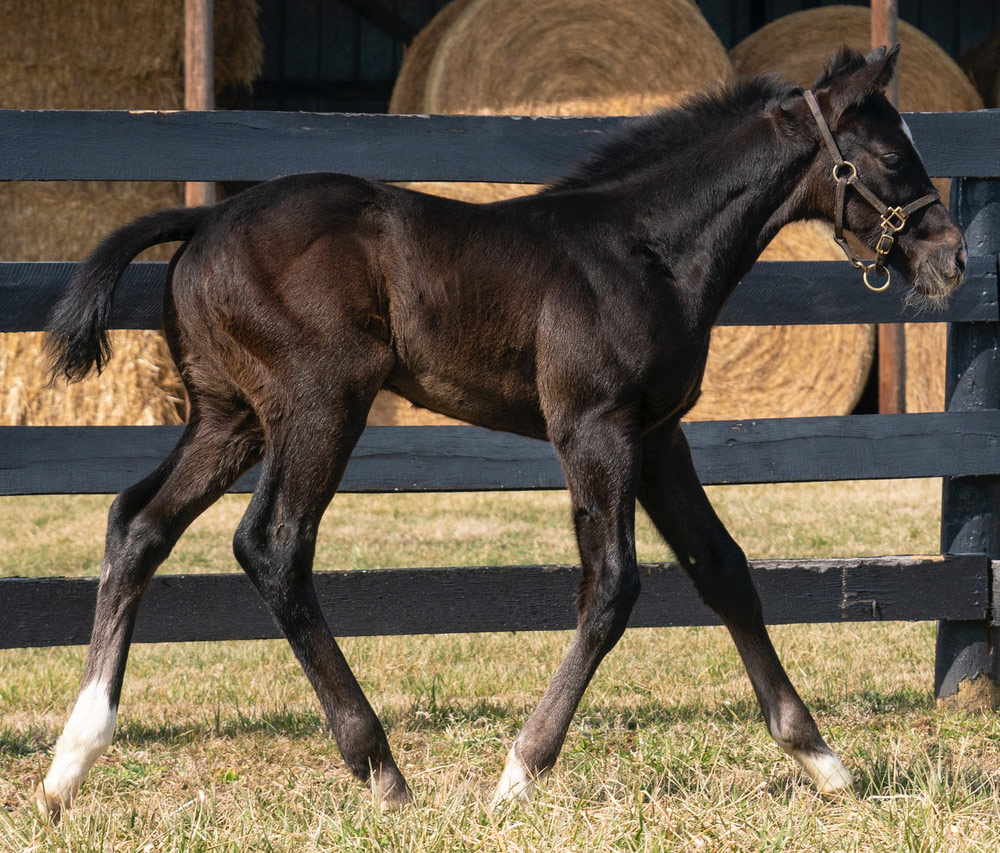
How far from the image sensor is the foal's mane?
326cm

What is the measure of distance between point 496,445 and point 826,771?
133 centimetres

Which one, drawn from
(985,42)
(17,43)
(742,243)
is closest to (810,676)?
(742,243)

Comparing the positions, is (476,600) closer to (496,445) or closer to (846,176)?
(496,445)

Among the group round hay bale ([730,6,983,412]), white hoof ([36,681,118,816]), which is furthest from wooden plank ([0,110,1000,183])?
round hay bale ([730,6,983,412])

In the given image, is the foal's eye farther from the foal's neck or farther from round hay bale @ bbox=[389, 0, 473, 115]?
round hay bale @ bbox=[389, 0, 473, 115]

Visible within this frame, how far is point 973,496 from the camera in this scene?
13.4 ft

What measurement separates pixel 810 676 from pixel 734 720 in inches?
24.3

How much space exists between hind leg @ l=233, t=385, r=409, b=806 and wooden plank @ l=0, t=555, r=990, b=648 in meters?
0.79

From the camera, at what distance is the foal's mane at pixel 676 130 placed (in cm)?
326

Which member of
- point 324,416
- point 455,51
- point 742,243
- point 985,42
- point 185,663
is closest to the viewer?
point 324,416

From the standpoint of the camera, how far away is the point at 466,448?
12.5 ft

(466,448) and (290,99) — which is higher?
(466,448)

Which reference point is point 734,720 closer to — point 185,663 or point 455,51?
point 185,663

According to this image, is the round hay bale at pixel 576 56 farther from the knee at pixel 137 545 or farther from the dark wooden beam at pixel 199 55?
the knee at pixel 137 545
